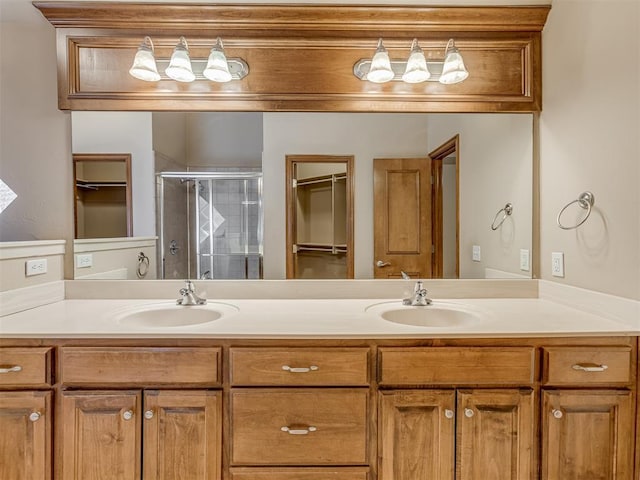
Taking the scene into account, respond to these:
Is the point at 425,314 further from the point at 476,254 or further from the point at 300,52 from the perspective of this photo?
the point at 300,52

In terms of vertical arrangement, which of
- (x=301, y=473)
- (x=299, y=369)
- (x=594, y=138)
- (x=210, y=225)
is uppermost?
(x=594, y=138)

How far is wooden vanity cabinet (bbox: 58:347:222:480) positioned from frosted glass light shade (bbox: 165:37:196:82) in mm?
1228

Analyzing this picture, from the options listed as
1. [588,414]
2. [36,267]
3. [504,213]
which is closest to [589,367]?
[588,414]

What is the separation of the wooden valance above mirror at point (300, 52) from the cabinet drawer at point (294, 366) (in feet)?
3.89

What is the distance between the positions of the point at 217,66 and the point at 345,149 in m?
0.73

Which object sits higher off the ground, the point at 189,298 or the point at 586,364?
the point at 189,298

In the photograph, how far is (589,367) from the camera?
121 cm

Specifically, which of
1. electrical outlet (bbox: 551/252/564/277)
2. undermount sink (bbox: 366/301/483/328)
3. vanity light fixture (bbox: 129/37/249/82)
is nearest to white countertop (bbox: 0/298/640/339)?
undermount sink (bbox: 366/301/483/328)

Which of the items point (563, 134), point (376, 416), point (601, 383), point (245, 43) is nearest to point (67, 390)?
point (376, 416)

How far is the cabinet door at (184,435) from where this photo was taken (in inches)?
47.6

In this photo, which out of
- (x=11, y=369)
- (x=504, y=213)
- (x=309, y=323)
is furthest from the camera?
(x=504, y=213)

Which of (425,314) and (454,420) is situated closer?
(454,420)

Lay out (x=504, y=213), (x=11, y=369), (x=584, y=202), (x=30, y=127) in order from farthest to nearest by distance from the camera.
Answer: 1. (x=504, y=213)
2. (x=30, y=127)
3. (x=584, y=202)
4. (x=11, y=369)

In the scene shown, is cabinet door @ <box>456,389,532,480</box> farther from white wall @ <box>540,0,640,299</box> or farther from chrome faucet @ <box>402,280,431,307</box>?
white wall @ <box>540,0,640,299</box>
